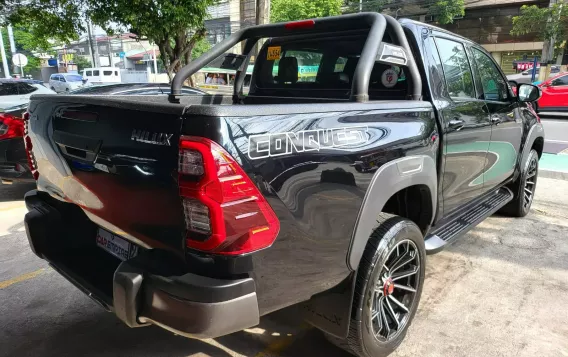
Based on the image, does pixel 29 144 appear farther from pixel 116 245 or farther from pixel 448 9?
pixel 448 9

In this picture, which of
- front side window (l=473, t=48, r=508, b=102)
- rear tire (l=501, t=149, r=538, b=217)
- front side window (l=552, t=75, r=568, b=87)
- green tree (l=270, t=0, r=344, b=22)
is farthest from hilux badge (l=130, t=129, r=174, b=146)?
green tree (l=270, t=0, r=344, b=22)

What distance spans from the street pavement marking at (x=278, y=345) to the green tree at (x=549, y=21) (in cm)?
3224

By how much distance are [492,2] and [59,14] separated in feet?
130

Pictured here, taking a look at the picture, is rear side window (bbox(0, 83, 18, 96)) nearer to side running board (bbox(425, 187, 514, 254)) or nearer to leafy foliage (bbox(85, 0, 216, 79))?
leafy foliage (bbox(85, 0, 216, 79))

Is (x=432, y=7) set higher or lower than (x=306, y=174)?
higher

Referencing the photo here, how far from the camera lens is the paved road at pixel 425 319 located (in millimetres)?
2564

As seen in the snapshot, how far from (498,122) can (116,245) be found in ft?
10.4

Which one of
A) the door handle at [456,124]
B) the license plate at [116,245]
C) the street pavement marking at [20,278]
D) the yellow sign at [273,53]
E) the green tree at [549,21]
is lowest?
the street pavement marking at [20,278]

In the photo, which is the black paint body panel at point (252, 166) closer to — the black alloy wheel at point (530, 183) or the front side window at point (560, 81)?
the black alloy wheel at point (530, 183)

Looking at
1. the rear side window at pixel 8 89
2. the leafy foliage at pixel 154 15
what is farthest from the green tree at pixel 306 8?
the rear side window at pixel 8 89

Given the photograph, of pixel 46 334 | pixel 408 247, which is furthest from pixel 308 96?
pixel 46 334

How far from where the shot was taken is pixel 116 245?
7.17 feet

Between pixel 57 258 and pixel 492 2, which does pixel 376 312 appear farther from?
pixel 492 2

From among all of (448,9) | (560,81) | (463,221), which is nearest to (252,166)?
(463,221)
